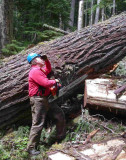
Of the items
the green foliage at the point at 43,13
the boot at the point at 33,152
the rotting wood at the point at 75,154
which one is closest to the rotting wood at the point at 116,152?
the rotting wood at the point at 75,154

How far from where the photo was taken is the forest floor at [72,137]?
327cm

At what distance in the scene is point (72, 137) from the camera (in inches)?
159

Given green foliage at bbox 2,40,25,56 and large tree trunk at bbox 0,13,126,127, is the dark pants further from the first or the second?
green foliage at bbox 2,40,25,56

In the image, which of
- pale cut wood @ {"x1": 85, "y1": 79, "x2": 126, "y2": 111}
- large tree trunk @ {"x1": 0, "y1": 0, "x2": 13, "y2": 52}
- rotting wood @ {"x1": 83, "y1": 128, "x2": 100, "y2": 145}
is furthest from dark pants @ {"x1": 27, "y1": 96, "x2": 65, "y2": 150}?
large tree trunk @ {"x1": 0, "y1": 0, "x2": 13, "y2": 52}

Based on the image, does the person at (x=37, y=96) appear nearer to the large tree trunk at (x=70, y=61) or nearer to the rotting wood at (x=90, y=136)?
the large tree trunk at (x=70, y=61)

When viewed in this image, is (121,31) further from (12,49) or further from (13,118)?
(12,49)

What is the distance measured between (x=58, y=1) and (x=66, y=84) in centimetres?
764

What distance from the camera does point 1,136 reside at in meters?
3.85

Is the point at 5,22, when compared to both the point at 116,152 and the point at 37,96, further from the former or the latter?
the point at 116,152

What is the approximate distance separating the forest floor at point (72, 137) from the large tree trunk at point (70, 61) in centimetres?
45

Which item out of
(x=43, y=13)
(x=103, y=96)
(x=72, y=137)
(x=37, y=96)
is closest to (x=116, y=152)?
(x=72, y=137)

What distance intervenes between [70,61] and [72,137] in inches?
75.1

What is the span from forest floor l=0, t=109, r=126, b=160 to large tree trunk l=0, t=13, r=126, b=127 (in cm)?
45

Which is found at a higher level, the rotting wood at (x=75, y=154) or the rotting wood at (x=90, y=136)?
the rotting wood at (x=75, y=154)
